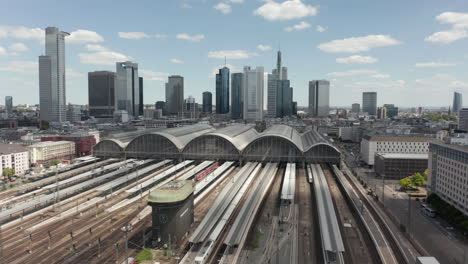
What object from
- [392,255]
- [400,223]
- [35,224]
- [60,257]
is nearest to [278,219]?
[392,255]

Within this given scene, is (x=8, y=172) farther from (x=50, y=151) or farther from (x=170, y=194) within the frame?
(x=170, y=194)

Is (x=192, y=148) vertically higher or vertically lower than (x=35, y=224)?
higher

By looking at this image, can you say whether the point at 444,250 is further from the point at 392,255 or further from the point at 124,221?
the point at 124,221

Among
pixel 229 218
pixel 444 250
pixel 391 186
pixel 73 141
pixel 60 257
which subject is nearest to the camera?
pixel 60 257

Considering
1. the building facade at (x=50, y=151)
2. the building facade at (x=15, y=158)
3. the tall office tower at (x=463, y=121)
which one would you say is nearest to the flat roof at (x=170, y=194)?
the building facade at (x=15, y=158)

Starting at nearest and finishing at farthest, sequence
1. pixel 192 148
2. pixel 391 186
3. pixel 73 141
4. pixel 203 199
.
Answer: pixel 203 199, pixel 391 186, pixel 192 148, pixel 73 141

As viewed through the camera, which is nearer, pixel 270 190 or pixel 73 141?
pixel 270 190

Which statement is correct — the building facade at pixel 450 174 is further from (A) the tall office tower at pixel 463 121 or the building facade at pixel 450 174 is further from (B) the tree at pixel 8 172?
(A) the tall office tower at pixel 463 121
